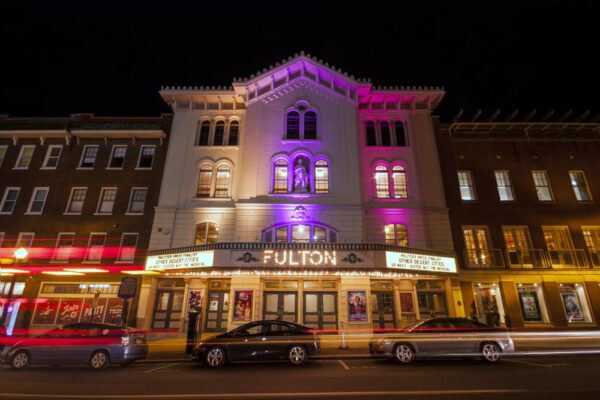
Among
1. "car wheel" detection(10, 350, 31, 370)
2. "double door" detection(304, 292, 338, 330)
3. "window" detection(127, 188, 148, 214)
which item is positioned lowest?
"car wheel" detection(10, 350, 31, 370)

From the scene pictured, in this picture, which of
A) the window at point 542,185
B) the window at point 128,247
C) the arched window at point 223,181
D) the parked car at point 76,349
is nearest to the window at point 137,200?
the window at point 128,247

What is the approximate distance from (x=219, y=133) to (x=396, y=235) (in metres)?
14.8

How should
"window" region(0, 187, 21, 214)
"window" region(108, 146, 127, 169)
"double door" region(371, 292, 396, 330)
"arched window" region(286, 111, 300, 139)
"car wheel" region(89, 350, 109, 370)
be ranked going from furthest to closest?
"window" region(108, 146, 127, 169) → "arched window" region(286, 111, 300, 139) → "window" region(0, 187, 21, 214) → "double door" region(371, 292, 396, 330) → "car wheel" region(89, 350, 109, 370)

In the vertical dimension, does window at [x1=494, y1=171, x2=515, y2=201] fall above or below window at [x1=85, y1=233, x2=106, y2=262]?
above

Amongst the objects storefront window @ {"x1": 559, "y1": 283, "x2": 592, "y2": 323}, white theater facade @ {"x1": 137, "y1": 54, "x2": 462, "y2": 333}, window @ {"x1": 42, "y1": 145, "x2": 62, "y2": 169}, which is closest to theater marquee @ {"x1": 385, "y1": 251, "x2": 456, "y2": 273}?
white theater facade @ {"x1": 137, "y1": 54, "x2": 462, "y2": 333}

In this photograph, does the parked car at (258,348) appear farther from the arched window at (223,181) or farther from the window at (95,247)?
the window at (95,247)

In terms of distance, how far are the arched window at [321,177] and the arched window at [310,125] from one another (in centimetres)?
217

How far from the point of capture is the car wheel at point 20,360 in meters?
11.2

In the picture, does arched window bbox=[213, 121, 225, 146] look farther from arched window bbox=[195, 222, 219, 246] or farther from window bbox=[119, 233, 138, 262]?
window bbox=[119, 233, 138, 262]

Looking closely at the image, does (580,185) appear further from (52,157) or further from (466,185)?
(52,157)

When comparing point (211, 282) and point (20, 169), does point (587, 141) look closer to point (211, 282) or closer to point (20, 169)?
point (211, 282)

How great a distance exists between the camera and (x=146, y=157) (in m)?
22.9

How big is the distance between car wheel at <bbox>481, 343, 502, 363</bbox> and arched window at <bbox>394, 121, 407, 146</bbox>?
14771mm

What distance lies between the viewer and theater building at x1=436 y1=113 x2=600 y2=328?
18391 mm
